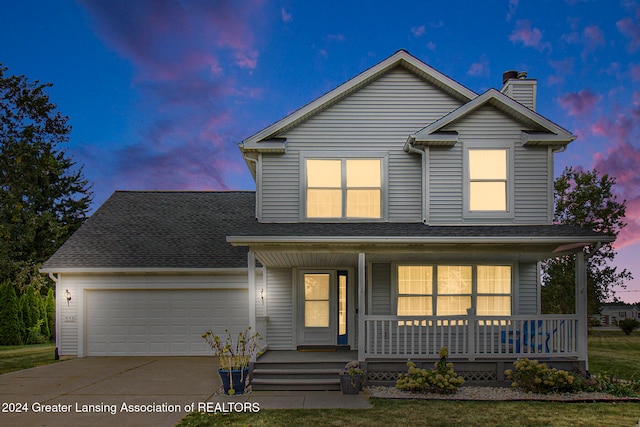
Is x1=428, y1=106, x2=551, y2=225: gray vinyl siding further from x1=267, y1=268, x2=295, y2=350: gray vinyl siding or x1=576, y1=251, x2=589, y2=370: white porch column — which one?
x1=267, y1=268, x2=295, y2=350: gray vinyl siding

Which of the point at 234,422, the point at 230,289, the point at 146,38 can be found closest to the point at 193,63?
the point at 146,38

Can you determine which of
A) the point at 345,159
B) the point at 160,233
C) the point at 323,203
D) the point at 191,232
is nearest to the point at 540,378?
the point at 323,203

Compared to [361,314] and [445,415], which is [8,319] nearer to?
[361,314]

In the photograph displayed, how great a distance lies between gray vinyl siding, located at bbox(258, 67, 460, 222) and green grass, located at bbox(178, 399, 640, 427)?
4.80 m

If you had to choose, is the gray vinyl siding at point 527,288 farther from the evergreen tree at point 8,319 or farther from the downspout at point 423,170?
the evergreen tree at point 8,319

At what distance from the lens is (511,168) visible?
37.7 ft

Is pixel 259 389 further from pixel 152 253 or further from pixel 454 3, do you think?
pixel 454 3

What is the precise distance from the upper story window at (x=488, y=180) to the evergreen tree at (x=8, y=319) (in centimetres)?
1863

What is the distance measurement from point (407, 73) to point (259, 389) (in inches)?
329

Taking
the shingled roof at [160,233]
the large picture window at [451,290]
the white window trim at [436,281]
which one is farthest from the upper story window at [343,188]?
the shingled roof at [160,233]

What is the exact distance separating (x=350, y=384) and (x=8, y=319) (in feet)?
55.6

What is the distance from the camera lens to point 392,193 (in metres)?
11.9

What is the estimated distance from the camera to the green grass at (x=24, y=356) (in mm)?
13140

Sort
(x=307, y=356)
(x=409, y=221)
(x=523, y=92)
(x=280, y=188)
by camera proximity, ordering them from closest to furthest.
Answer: (x=307, y=356)
(x=409, y=221)
(x=280, y=188)
(x=523, y=92)
